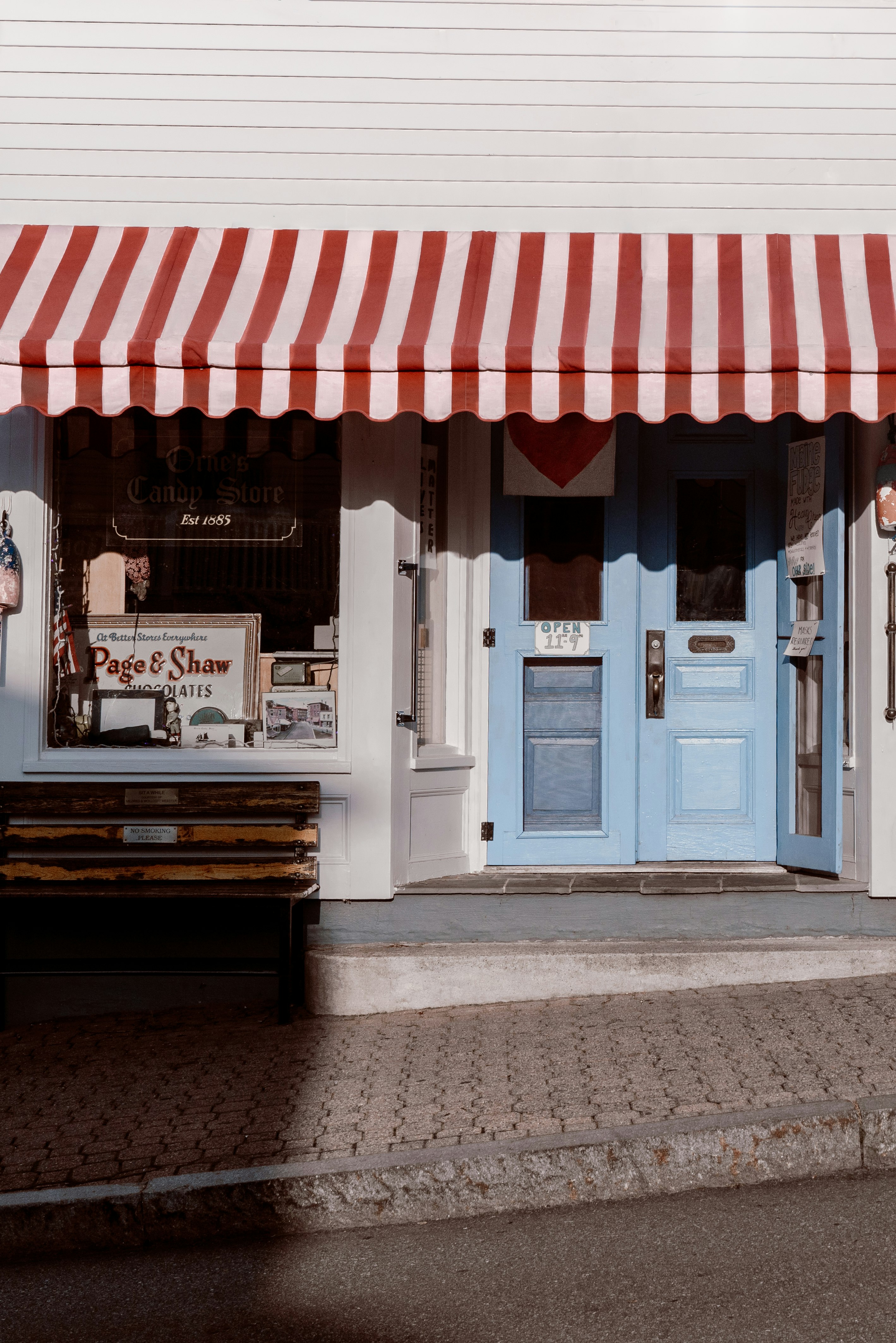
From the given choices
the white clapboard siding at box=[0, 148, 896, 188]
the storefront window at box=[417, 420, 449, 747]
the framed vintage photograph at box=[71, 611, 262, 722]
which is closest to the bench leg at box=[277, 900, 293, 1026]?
the framed vintage photograph at box=[71, 611, 262, 722]

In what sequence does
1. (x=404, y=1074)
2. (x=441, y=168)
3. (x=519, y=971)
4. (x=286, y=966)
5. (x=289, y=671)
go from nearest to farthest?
(x=404, y=1074) → (x=286, y=966) → (x=519, y=971) → (x=441, y=168) → (x=289, y=671)

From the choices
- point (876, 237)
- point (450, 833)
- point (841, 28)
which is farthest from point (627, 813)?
point (841, 28)

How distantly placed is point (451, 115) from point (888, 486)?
2722mm

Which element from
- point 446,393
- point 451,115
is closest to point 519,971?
point 446,393

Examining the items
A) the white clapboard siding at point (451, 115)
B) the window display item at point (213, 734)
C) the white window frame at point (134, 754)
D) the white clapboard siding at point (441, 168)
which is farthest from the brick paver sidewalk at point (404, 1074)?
the white clapboard siding at point (441, 168)

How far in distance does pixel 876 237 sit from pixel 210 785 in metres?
4.04

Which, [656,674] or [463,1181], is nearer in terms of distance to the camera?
[463,1181]

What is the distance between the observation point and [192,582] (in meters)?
6.25

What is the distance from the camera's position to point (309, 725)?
6.19m

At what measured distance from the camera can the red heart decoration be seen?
6.69 metres

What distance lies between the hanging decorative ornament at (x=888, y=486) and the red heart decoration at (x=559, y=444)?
1.38m

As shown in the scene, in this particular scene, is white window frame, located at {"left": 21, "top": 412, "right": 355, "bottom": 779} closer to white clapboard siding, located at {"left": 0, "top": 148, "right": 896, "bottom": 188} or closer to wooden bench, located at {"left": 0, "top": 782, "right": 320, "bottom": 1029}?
wooden bench, located at {"left": 0, "top": 782, "right": 320, "bottom": 1029}

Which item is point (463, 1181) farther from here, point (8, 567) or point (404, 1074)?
point (8, 567)

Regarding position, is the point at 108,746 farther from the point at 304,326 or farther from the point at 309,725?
the point at 304,326
